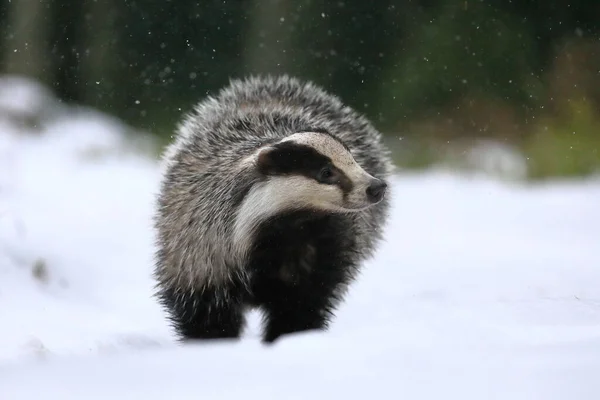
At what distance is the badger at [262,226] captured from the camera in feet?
11.7

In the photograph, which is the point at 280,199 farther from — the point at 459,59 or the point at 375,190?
the point at 459,59

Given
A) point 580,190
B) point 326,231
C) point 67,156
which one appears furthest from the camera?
point 67,156

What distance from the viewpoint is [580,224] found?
682 centimetres

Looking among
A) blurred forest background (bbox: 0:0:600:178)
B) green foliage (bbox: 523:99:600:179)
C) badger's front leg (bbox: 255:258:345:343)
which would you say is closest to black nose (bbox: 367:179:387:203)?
badger's front leg (bbox: 255:258:345:343)

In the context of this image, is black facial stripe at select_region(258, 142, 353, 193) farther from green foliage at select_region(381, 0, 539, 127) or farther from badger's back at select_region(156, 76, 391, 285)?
green foliage at select_region(381, 0, 539, 127)

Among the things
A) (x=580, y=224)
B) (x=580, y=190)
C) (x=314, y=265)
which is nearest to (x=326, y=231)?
(x=314, y=265)

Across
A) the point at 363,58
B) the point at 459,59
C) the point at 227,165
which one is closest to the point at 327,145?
the point at 227,165

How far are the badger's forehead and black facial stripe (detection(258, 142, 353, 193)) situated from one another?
16mm

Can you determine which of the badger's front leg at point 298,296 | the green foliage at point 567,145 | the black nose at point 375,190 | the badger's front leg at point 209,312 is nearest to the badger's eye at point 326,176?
the black nose at point 375,190

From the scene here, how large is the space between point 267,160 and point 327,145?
232 mm

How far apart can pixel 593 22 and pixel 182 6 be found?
542 cm

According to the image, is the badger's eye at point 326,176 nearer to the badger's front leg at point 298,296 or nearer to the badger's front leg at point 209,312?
the badger's front leg at point 298,296

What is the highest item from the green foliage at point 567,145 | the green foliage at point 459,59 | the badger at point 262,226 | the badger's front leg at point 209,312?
the green foliage at point 459,59

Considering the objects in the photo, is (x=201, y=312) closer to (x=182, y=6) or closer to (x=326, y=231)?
(x=326, y=231)
